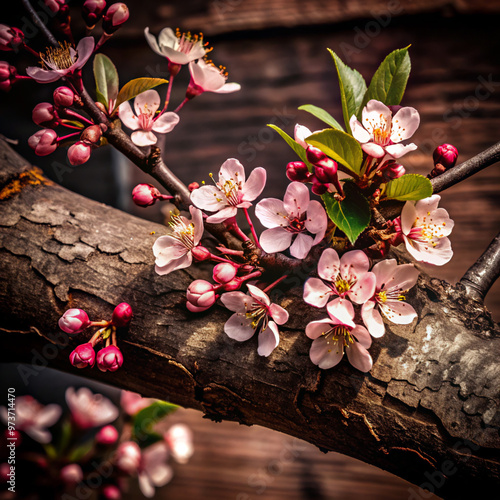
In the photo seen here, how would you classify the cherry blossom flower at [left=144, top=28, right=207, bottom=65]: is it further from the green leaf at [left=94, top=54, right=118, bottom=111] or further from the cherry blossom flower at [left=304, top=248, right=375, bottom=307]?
the cherry blossom flower at [left=304, top=248, right=375, bottom=307]

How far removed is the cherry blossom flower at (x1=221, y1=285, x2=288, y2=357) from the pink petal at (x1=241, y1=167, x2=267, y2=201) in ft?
0.50

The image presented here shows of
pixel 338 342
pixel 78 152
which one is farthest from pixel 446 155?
pixel 78 152

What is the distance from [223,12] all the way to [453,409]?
136 cm

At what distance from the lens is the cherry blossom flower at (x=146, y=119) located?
2.10ft

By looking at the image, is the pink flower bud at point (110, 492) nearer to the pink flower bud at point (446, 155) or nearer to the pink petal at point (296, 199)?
the pink petal at point (296, 199)

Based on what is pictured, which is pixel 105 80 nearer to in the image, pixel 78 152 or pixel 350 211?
pixel 78 152

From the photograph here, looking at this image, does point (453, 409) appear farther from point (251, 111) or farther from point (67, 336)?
point (251, 111)

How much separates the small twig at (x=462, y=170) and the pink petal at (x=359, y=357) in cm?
30

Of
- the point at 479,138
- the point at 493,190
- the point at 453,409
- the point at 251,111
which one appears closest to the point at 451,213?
the point at 493,190

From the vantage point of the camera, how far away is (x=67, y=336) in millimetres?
698

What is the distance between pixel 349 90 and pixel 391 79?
0.07 m

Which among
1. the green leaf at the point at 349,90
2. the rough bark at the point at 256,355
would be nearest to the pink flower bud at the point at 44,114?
the rough bark at the point at 256,355

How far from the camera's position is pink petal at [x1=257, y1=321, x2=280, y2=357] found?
572mm

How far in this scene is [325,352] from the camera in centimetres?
57
